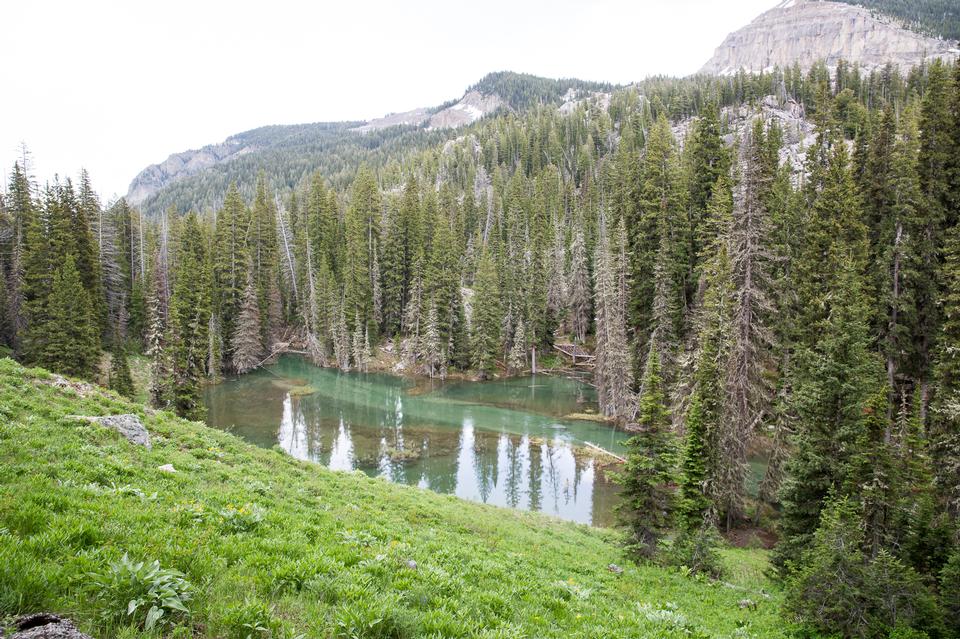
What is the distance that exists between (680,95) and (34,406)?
162572 mm

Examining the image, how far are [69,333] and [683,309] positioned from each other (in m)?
49.6

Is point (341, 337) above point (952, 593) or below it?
below

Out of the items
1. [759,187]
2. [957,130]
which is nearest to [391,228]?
[759,187]

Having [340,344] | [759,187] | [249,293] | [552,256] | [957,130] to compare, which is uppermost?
[957,130]

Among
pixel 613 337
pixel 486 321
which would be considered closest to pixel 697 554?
pixel 613 337

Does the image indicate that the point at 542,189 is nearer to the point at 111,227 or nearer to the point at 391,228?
Answer: the point at 391,228

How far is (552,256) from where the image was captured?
76750 millimetres

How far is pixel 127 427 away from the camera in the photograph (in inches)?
555

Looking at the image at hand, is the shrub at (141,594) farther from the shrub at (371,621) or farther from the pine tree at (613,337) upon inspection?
the pine tree at (613,337)

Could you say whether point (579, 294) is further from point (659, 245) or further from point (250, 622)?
point (250, 622)

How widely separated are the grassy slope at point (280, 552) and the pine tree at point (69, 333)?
24554 millimetres

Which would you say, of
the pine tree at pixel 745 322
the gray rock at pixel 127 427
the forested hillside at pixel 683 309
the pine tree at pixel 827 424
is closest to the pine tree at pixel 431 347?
the forested hillside at pixel 683 309

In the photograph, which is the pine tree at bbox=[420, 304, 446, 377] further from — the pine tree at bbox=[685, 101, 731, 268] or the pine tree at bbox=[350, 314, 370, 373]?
the pine tree at bbox=[685, 101, 731, 268]

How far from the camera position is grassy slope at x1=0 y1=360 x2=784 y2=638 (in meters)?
5.35
